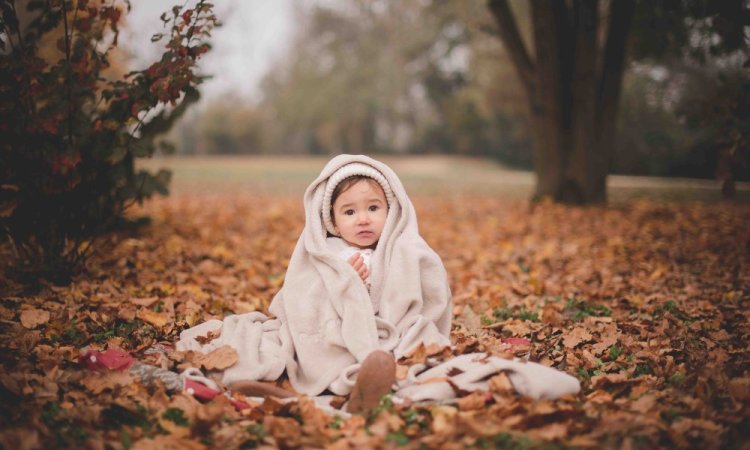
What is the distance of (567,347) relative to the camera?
3.79 m

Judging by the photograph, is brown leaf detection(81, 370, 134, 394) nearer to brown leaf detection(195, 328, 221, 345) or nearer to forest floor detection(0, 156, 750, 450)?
forest floor detection(0, 156, 750, 450)

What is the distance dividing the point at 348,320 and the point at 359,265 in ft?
1.07

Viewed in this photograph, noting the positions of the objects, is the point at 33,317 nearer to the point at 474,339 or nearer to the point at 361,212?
the point at 361,212

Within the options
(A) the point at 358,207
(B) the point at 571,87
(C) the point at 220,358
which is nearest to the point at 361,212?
(A) the point at 358,207

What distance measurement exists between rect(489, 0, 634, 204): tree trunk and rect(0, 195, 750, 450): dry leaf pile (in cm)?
300

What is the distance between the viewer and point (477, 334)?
4160mm

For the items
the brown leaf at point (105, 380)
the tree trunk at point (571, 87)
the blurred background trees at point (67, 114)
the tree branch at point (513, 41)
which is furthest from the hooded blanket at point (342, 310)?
the tree branch at point (513, 41)

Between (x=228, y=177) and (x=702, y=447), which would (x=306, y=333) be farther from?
(x=228, y=177)

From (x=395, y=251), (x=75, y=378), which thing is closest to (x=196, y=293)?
(x=75, y=378)

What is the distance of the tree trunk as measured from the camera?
1065 cm

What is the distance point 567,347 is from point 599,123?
27.8ft

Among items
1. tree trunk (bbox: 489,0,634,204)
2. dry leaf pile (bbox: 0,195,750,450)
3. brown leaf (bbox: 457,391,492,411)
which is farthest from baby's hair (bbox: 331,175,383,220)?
tree trunk (bbox: 489,0,634,204)

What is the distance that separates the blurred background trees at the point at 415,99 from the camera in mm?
23188

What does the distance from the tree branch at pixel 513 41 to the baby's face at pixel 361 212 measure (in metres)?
8.94
